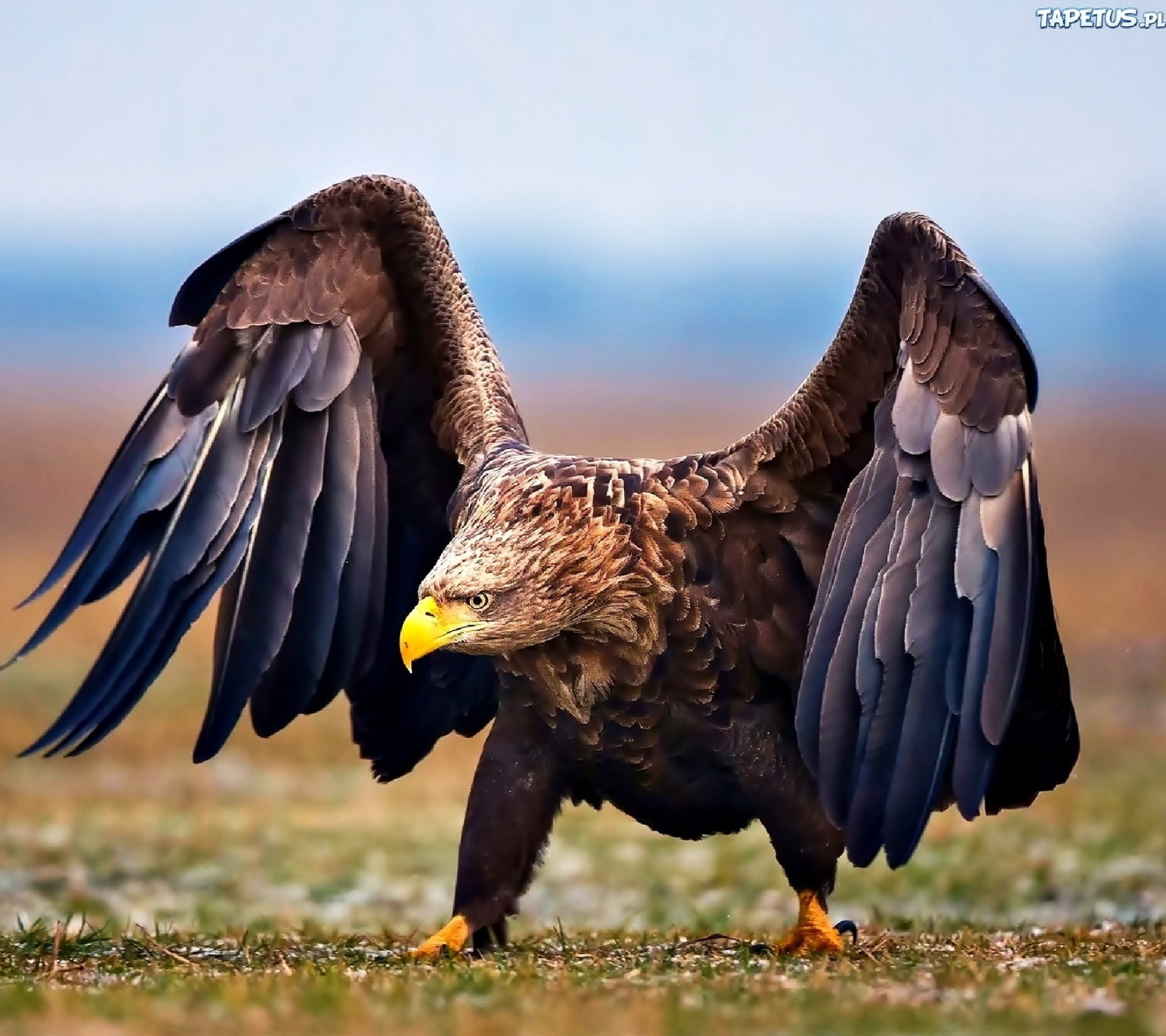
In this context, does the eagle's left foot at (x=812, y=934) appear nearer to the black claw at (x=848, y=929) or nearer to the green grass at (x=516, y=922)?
the black claw at (x=848, y=929)

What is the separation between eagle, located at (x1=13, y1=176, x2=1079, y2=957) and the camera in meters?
6.67

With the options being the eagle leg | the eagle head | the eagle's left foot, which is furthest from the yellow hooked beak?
the eagle's left foot

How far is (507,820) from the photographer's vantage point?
751 centimetres

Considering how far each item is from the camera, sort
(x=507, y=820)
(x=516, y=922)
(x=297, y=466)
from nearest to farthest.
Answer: (x=507, y=820)
(x=297, y=466)
(x=516, y=922)

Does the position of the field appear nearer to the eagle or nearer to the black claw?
the black claw

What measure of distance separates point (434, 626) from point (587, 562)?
555 mm

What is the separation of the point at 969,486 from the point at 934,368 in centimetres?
40

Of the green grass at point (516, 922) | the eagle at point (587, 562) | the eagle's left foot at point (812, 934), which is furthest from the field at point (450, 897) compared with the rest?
the eagle at point (587, 562)

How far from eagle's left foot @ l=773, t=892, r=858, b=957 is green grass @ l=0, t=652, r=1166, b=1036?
18 cm

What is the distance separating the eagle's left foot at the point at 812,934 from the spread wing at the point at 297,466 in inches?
70.6

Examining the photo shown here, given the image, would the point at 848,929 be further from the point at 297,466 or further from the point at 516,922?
the point at 516,922

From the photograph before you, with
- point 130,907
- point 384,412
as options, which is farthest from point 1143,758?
point 384,412

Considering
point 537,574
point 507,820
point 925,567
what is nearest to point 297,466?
point 537,574

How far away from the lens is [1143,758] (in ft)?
60.5
